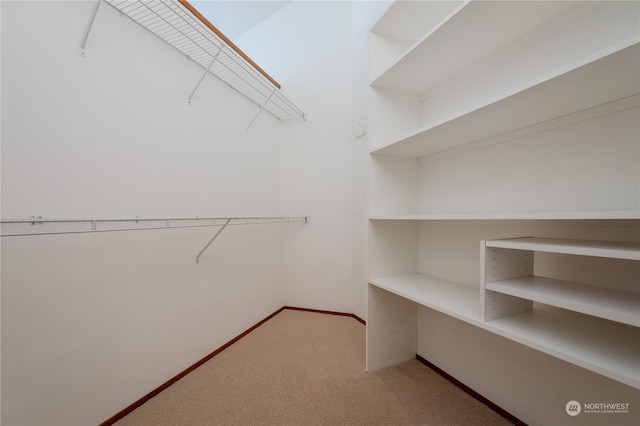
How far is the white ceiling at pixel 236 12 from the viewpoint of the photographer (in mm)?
2236

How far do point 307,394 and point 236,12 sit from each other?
3.50 meters

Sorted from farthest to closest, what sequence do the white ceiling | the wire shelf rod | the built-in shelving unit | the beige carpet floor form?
the white ceiling, the beige carpet floor, the wire shelf rod, the built-in shelving unit

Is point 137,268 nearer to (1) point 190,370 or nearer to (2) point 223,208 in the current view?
(2) point 223,208

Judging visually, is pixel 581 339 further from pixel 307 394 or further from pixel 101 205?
pixel 101 205

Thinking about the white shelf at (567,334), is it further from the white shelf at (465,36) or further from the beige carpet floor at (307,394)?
the white shelf at (465,36)

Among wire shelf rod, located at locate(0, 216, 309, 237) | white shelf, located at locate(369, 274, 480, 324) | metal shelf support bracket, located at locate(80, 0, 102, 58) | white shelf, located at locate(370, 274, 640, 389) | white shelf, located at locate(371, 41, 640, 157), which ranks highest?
metal shelf support bracket, located at locate(80, 0, 102, 58)

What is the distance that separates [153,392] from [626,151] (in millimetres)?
2414

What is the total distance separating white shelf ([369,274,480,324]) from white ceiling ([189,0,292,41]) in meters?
3.01

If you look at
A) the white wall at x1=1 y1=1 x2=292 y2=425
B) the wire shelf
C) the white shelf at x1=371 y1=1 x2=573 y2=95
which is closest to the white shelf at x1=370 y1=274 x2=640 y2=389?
the white shelf at x1=371 y1=1 x2=573 y2=95

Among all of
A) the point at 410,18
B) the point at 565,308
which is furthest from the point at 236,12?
the point at 565,308

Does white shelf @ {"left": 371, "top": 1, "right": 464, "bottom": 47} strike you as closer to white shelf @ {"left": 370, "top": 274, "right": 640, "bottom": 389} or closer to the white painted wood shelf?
the white painted wood shelf

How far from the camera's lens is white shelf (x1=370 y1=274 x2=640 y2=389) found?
1.89 ft

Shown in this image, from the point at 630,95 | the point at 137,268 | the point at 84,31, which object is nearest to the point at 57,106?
the point at 84,31

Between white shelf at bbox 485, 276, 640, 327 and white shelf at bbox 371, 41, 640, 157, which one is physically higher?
white shelf at bbox 371, 41, 640, 157
